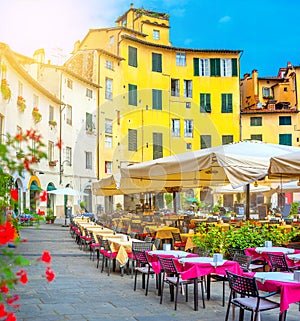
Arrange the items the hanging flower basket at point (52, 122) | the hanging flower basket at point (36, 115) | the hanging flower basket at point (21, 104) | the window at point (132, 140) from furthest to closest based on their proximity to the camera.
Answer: the window at point (132, 140)
the hanging flower basket at point (52, 122)
the hanging flower basket at point (36, 115)
the hanging flower basket at point (21, 104)

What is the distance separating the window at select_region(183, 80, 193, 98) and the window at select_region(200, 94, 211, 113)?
Answer: 3.35 feet

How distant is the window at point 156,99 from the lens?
38.4 meters

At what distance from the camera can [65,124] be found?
3122 cm

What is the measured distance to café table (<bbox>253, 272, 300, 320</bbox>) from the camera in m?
5.06

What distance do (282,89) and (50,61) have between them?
22.9 metres

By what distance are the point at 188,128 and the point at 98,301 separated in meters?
32.5

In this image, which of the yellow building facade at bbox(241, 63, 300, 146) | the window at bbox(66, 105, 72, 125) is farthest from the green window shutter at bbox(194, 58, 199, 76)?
the window at bbox(66, 105, 72, 125)

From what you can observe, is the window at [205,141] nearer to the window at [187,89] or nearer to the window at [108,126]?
the window at [187,89]

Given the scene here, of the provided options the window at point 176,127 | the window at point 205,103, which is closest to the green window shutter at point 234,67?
the window at point 205,103

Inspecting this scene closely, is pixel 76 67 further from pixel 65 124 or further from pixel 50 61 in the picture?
pixel 65 124

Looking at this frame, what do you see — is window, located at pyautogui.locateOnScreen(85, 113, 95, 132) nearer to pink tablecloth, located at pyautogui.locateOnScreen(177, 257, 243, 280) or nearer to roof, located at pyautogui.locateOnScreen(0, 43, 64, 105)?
roof, located at pyautogui.locateOnScreen(0, 43, 64, 105)

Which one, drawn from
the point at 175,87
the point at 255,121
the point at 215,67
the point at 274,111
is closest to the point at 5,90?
the point at 175,87

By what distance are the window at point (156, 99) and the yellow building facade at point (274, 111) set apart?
742 cm

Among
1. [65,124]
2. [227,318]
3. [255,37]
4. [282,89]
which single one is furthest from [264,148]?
[255,37]
